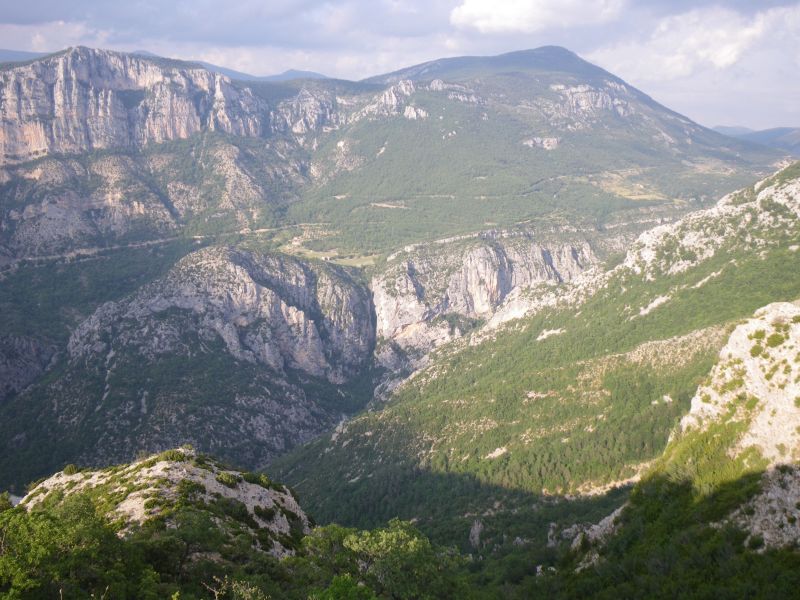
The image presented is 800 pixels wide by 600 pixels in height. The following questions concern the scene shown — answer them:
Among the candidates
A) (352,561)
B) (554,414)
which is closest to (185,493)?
(352,561)

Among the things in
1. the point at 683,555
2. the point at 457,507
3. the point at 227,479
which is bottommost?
the point at 457,507

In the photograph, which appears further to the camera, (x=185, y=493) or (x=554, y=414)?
(x=554, y=414)

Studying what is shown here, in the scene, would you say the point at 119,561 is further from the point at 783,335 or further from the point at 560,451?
the point at 560,451

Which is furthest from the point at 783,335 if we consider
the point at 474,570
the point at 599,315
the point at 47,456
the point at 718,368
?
the point at 47,456

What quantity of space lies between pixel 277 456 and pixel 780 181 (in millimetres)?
179762

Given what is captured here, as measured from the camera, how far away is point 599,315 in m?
181

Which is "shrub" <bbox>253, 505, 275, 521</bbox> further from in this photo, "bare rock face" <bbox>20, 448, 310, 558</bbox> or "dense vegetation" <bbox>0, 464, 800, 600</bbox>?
"dense vegetation" <bbox>0, 464, 800, 600</bbox>

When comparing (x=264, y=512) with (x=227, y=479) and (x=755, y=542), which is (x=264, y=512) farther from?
(x=755, y=542)

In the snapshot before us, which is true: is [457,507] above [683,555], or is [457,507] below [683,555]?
below

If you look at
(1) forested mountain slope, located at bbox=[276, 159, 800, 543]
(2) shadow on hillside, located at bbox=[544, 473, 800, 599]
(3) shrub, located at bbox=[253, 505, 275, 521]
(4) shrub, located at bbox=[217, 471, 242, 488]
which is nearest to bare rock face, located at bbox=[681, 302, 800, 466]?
(2) shadow on hillside, located at bbox=[544, 473, 800, 599]

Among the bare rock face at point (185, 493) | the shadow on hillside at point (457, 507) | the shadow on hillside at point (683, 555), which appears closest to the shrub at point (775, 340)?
the shadow on hillside at point (683, 555)

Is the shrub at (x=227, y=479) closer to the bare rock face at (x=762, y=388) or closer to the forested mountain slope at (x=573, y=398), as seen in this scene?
the bare rock face at (x=762, y=388)

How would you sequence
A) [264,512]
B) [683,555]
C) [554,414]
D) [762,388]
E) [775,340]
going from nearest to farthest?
[683,555], [762,388], [775,340], [264,512], [554,414]

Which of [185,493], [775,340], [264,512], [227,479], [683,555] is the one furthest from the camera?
[227,479]
